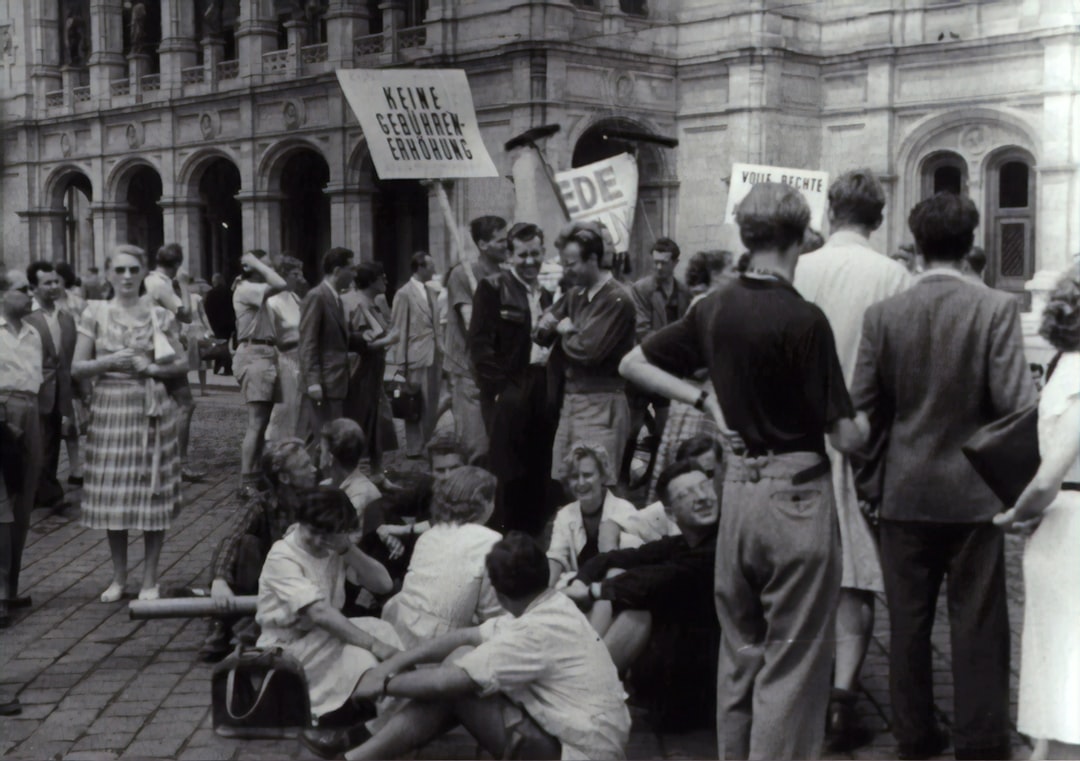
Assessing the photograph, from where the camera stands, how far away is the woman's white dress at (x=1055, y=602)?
4.07 m

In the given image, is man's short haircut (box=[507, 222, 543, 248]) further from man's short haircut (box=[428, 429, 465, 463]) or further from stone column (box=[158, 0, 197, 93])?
stone column (box=[158, 0, 197, 93])

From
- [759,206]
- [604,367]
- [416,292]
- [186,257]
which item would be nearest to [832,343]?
[759,206]

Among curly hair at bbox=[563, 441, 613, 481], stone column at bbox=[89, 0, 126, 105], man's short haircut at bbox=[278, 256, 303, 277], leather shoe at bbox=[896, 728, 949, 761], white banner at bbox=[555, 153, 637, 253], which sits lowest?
leather shoe at bbox=[896, 728, 949, 761]

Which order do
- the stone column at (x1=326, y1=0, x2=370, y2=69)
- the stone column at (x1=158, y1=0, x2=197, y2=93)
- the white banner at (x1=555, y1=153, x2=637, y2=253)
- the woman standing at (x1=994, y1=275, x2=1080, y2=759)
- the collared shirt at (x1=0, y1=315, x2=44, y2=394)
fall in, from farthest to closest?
the stone column at (x1=158, y1=0, x2=197, y2=93)
the stone column at (x1=326, y1=0, x2=370, y2=69)
the white banner at (x1=555, y1=153, x2=637, y2=253)
the collared shirt at (x1=0, y1=315, x2=44, y2=394)
the woman standing at (x1=994, y1=275, x2=1080, y2=759)

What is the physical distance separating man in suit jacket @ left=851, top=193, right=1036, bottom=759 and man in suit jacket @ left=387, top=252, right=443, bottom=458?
7931 mm

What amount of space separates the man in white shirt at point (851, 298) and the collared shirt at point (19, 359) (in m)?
4.80

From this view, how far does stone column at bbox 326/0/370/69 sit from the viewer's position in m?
24.5

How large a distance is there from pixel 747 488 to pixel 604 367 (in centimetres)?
290

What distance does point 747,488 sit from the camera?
13.1 feet

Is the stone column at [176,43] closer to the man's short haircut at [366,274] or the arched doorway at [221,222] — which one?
the arched doorway at [221,222]

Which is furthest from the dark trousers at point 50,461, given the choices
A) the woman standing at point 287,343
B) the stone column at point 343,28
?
the stone column at point 343,28

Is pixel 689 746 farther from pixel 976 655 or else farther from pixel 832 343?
pixel 832 343

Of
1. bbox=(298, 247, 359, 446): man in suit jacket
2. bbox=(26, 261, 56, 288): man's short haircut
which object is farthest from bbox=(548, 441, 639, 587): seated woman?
Result: bbox=(26, 261, 56, 288): man's short haircut

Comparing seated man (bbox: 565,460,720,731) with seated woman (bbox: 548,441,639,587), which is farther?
seated woman (bbox: 548,441,639,587)
